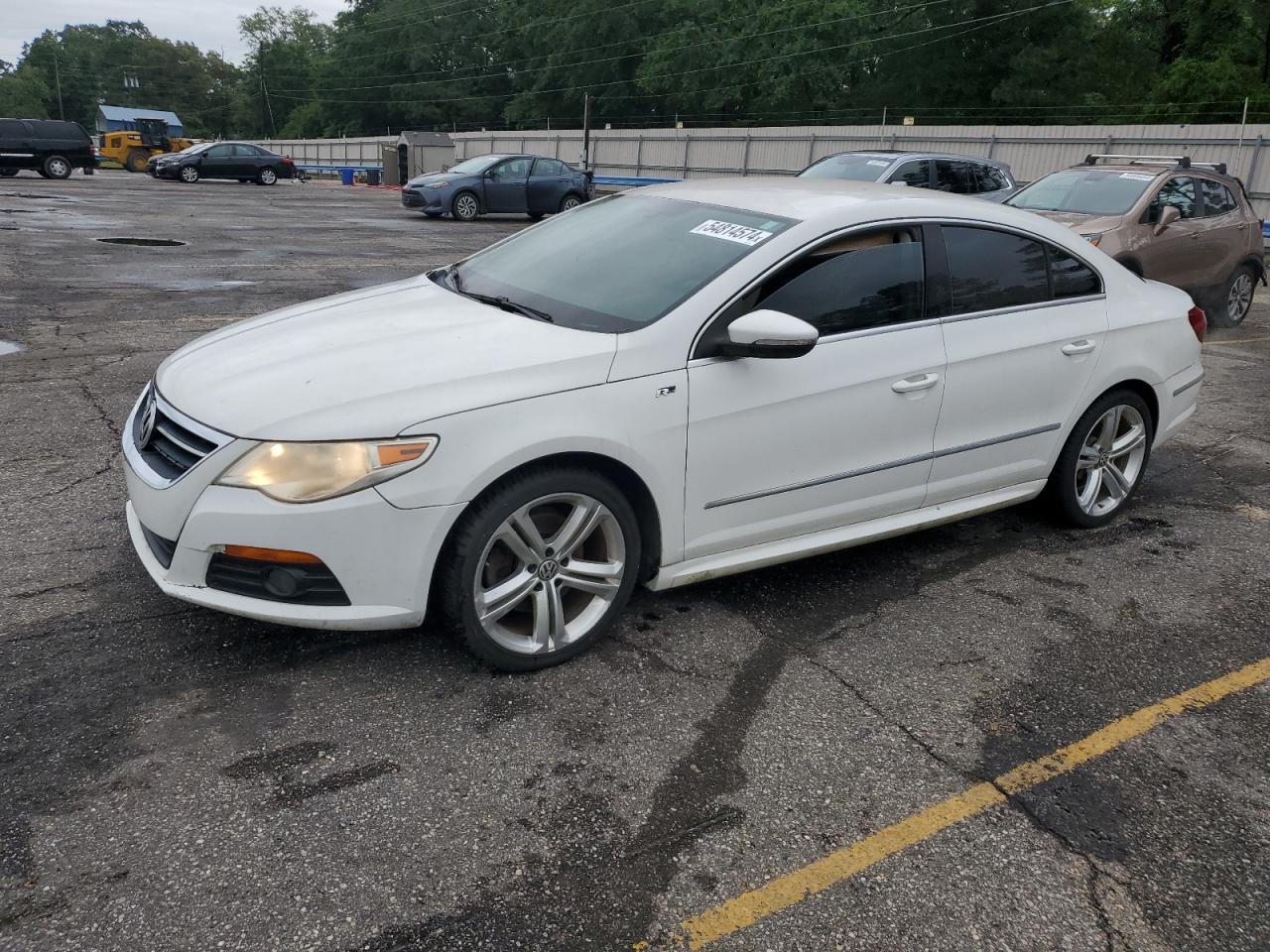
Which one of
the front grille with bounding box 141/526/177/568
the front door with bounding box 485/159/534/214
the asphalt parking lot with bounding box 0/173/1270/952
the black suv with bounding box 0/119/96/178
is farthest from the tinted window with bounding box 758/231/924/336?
the black suv with bounding box 0/119/96/178

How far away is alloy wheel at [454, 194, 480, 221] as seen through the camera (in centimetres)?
2177

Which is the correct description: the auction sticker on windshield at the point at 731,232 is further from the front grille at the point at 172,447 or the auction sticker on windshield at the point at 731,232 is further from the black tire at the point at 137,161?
the black tire at the point at 137,161

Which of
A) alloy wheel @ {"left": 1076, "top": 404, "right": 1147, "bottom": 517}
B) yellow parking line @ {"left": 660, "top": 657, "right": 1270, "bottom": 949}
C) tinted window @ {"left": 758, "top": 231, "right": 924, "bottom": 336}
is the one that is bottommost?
yellow parking line @ {"left": 660, "top": 657, "right": 1270, "bottom": 949}

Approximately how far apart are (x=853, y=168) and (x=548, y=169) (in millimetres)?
11966

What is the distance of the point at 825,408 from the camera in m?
3.71

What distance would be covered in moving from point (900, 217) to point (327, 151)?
6654cm

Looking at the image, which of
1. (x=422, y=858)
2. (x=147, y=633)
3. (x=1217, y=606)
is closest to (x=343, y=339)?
(x=147, y=633)

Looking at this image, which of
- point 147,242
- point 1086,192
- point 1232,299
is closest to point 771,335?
point 1086,192

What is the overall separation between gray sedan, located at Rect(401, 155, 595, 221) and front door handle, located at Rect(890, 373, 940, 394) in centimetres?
1920

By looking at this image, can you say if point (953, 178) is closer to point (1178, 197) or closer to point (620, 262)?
point (1178, 197)

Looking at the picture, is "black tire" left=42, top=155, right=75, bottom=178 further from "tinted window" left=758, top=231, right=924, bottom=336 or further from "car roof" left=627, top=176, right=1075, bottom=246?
"tinted window" left=758, top=231, right=924, bottom=336

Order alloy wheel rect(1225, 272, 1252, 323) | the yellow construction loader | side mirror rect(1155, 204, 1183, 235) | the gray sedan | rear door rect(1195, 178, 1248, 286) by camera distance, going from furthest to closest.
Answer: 1. the yellow construction loader
2. the gray sedan
3. alloy wheel rect(1225, 272, 1252, 323)
4. rear door rect(1195, 178, 1248, 286)
5. side mirror rect(1155, 204, 1183, 235)

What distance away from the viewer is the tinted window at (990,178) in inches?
518

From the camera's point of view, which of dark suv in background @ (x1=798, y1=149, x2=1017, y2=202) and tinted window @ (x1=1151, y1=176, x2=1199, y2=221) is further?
dark suv in background @ (x1=798, y1=149, x2=1017, y2=202)
